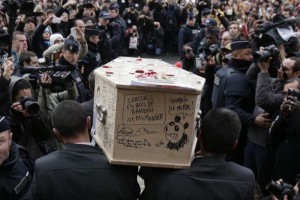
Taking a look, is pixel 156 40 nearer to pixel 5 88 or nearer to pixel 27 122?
pixel 5 88

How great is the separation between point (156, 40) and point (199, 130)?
11919mm

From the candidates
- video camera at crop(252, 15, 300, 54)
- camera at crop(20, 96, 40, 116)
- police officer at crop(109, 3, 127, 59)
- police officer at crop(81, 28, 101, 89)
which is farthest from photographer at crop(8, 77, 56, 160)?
police officer at crop(109, 3, 127, 59)

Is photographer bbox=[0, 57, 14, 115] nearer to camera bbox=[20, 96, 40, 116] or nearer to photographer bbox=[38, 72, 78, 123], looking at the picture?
photographer bbox=[38, 72, 78, 123]

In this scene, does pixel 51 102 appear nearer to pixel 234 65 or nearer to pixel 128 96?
pixel 234 65

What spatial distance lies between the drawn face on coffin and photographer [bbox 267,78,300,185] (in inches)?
63.0

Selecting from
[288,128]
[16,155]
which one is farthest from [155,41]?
[16,155]

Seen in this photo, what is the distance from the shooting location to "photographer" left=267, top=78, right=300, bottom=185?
13.0ft

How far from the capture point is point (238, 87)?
4648 millimetres

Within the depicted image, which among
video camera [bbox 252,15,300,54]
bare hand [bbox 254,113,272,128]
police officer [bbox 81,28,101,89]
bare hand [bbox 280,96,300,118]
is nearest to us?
bare hand [bbox 280,96,300,118]

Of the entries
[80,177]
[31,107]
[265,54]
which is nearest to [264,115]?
[265,54]

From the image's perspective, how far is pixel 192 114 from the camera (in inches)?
98.9

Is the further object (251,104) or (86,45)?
(86,45)

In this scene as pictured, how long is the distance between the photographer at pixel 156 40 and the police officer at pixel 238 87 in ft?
31.1

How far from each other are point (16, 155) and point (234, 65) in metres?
2.49
